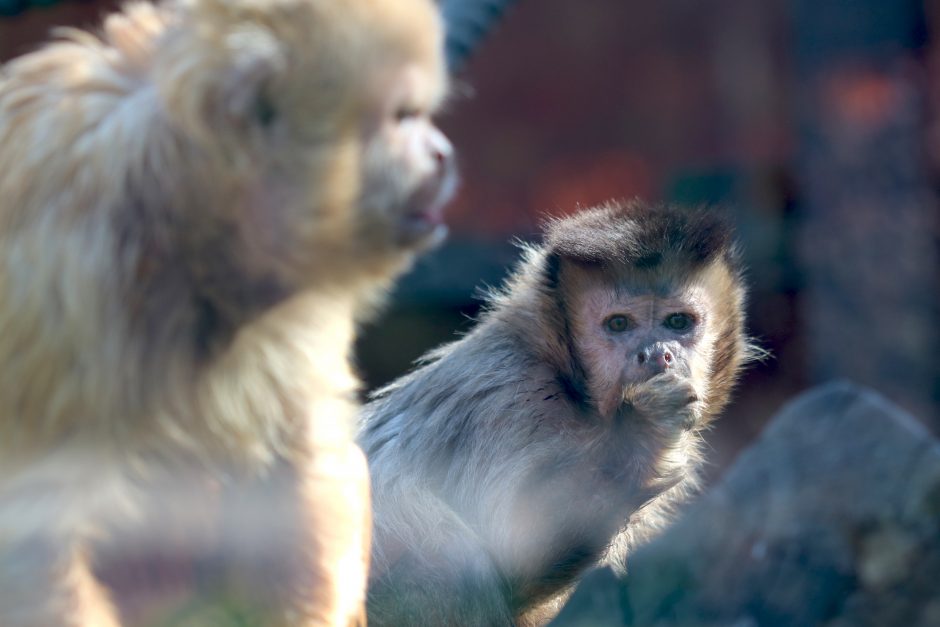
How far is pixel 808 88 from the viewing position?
711 cm

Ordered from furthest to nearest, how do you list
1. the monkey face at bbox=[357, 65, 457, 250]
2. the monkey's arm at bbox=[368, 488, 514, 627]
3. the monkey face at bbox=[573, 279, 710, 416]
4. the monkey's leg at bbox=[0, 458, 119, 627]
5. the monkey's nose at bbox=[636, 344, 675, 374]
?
1. the monkey face at bbox=[573, 279, 710, 416]
2. the monkey's nose at bbox=[636, 344, 675, 374]
3. the monkey's arm at bbox=[368, 488, 514, 627]
4. the monkey face at bbox=[357, 65, 457, 250]
5. the monkey's leg at bbox=[0, 458, 119, 627]

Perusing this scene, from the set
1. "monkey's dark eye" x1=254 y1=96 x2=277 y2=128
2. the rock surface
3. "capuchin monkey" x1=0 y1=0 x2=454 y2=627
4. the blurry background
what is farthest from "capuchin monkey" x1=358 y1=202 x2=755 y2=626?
the blurry background

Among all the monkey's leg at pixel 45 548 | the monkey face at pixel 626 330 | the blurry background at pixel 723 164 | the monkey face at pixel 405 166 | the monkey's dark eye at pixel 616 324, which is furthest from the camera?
the blurry background at pixel 723 164

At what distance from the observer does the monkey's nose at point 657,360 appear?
3695 mm

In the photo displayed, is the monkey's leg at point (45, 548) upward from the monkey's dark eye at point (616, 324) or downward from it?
upward

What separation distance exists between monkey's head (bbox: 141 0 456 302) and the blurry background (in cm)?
483

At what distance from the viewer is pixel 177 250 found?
2459 millimetres

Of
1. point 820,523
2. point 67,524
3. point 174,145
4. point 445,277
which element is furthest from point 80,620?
point 445,277

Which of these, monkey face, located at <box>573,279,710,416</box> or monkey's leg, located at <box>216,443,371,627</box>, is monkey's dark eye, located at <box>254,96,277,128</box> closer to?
monkey's leg, located at <box>216,443,371,627</box>

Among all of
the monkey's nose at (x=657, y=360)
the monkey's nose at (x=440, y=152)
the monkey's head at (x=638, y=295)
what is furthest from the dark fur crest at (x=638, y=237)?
the monkey's nose at (x=440, y=152)

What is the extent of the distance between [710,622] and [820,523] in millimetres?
479

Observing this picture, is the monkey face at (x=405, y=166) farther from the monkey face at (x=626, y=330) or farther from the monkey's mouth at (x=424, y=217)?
the monkey face at (x=626, y=330)

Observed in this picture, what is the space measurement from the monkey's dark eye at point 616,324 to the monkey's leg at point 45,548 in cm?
197

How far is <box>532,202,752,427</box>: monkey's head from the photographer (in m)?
3.88
